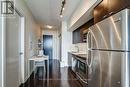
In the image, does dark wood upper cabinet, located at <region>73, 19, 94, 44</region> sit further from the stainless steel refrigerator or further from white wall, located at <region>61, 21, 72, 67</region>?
the stainless steel refrigerator

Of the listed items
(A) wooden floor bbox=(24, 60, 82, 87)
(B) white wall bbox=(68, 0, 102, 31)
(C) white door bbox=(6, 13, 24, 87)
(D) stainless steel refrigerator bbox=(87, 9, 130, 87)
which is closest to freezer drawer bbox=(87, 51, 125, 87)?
(D) stainless steel refrigerator bbox=(87, 9, 130, 87)

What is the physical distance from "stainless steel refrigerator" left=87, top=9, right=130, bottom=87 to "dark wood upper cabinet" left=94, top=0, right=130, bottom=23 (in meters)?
0.28

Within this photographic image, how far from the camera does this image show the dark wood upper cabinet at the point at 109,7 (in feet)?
6.66

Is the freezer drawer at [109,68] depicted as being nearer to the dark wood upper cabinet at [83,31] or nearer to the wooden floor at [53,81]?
the wooden floor at [53,81]

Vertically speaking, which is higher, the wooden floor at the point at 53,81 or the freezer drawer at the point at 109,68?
the freezer drawer at the point at 109,68

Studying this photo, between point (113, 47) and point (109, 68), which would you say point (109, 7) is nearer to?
point (113, 47)

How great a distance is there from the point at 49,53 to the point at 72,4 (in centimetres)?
863

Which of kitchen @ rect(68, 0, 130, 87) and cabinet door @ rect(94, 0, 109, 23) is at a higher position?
cabinet door @ rect(94, 0, 109, 23)

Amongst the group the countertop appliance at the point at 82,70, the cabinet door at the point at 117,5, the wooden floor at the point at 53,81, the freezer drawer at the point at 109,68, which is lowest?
the wooden floor at the point at 53,81

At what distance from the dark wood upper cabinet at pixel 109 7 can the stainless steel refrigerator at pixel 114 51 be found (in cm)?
28

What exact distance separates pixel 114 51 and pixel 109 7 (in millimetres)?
1020

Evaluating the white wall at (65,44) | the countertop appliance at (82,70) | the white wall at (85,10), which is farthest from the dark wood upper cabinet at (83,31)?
the white wall at (65,44)

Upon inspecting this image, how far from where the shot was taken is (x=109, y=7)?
250 centimetres

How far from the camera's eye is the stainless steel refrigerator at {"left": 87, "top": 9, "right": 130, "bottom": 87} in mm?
1570
